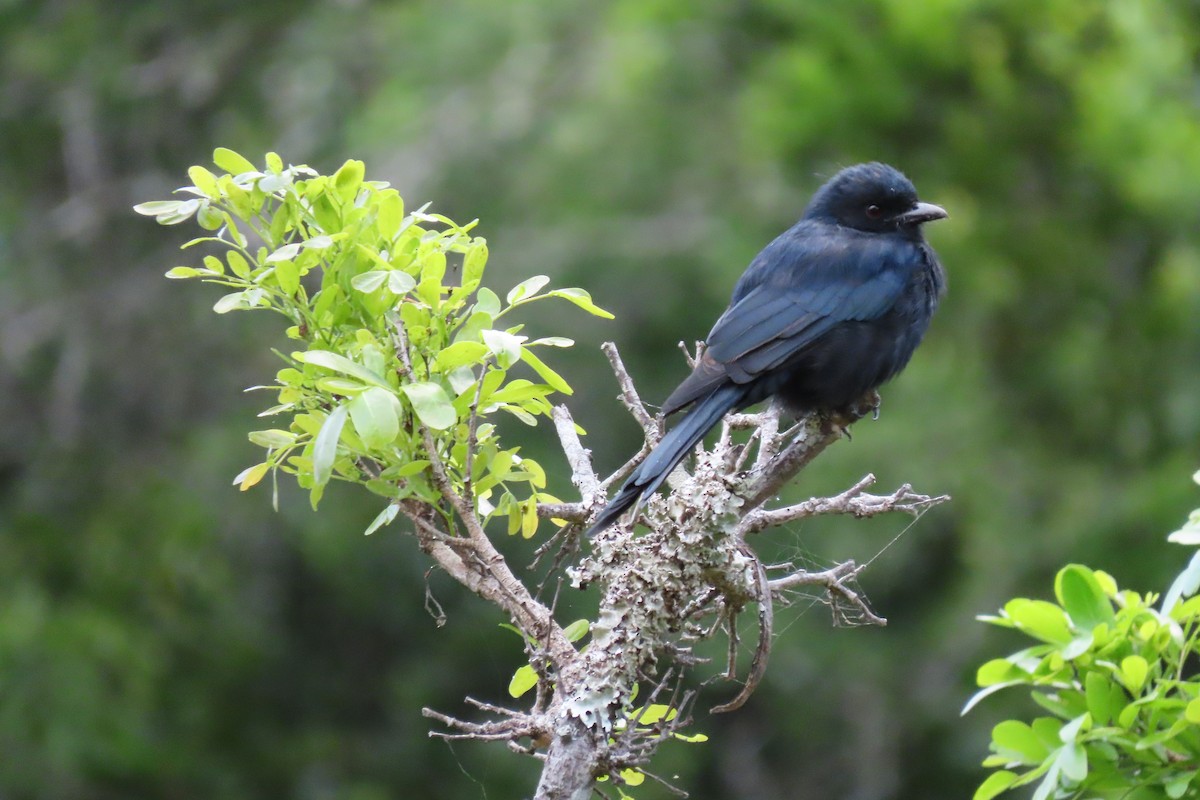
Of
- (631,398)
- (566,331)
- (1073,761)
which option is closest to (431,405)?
(631,398)

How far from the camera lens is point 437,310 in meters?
2.49

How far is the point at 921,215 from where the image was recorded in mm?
4484

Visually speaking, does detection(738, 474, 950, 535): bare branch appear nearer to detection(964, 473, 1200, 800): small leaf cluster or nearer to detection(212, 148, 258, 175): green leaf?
detection(964, 473, 1200, 800): small leaf cluster

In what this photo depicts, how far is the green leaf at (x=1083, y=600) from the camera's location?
231 centimetres

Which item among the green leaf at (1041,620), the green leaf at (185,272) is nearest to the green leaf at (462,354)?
the green leaf at (185,272)

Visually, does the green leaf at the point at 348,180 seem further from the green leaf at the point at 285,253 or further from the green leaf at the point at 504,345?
the green leaf at the point at 504,345

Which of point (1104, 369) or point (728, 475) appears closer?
point (728, 475)

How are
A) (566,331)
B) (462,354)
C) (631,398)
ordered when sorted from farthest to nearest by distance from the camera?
(566,331), (631,398), (462,354)

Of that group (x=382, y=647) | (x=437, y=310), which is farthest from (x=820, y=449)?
(x=382, y=647)

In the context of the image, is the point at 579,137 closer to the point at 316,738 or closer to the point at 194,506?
the point at 194,506

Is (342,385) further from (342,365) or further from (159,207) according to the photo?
(159,207)

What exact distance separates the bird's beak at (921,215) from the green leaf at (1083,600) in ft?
7.62

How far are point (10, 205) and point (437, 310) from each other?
10.2 meters

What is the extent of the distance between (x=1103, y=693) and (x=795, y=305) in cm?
196
